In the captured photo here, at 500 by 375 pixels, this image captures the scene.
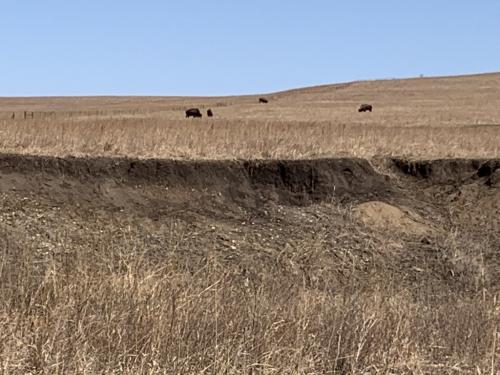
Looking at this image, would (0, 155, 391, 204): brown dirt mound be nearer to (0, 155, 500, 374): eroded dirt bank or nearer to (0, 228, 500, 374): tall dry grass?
(0, 155, 500, 374): eroded dirt bank

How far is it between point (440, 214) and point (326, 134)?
4.97 meters

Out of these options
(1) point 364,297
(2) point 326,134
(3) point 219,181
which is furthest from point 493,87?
(1) point 364,297

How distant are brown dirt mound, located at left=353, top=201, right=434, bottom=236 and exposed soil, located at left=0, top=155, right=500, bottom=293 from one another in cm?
3

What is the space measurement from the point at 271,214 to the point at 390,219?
2.19 metres

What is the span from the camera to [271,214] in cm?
1499

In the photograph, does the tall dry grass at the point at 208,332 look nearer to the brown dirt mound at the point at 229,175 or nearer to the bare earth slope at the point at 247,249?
the bare earth slope at the point at 247,249

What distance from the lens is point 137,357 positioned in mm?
5234

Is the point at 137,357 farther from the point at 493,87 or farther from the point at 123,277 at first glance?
the point at 493,87

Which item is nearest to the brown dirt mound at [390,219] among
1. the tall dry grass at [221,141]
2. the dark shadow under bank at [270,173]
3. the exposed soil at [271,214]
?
the exposed soil at [271,214]

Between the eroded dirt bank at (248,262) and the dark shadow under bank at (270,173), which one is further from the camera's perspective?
the dark shadow under bank at (270,173)

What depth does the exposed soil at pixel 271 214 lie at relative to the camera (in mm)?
12820

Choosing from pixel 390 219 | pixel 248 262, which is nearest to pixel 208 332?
pixel 248 262

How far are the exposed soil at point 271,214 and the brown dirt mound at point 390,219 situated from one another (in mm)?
26

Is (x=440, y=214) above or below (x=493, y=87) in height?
below
